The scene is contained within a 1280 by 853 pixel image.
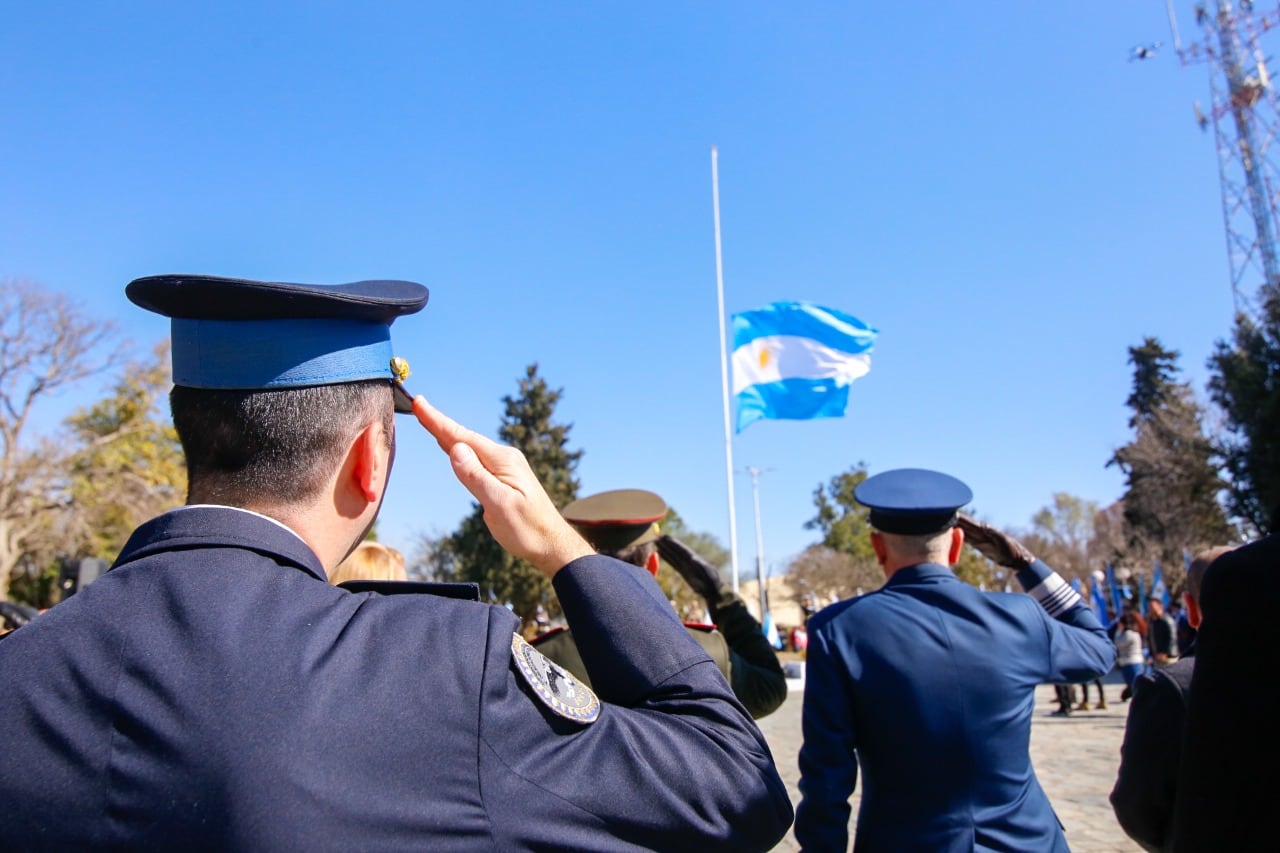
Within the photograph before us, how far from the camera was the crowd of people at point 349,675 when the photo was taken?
1.09 m

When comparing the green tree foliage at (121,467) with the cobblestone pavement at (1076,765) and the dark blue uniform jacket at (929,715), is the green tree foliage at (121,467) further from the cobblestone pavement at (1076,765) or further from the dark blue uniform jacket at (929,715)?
the dark blue uniform jacket at (929,715)

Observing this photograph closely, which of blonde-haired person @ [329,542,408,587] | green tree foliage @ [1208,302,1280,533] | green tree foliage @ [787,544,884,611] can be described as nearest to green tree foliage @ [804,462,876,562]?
green tree foliage @ [787,544,884,611]

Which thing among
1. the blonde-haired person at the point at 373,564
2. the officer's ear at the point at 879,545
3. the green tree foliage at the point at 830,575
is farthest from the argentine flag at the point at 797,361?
the green tree foliage at the point at 830,575

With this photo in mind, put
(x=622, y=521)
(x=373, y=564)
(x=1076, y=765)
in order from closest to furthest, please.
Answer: (x=622, y=521) → (x=373, y=564) → (x=1076, y=765)

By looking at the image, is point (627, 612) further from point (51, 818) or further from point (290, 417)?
point (51, 818)

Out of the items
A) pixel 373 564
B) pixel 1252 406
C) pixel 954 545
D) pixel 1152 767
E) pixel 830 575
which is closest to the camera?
pixel 1152 767

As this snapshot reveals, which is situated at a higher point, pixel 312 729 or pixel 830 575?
pixel 312 729

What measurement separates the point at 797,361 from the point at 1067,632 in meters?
12.4

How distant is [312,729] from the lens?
1108 millimetres

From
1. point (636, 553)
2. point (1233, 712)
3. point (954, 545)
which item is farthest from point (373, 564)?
point (1233, 712)

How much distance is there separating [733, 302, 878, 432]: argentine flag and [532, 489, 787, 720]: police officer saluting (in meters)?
11.8

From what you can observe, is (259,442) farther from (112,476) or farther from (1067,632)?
(112,476)

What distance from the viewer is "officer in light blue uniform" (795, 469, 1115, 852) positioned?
108 inches

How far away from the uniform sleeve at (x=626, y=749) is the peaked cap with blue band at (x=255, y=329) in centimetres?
49
